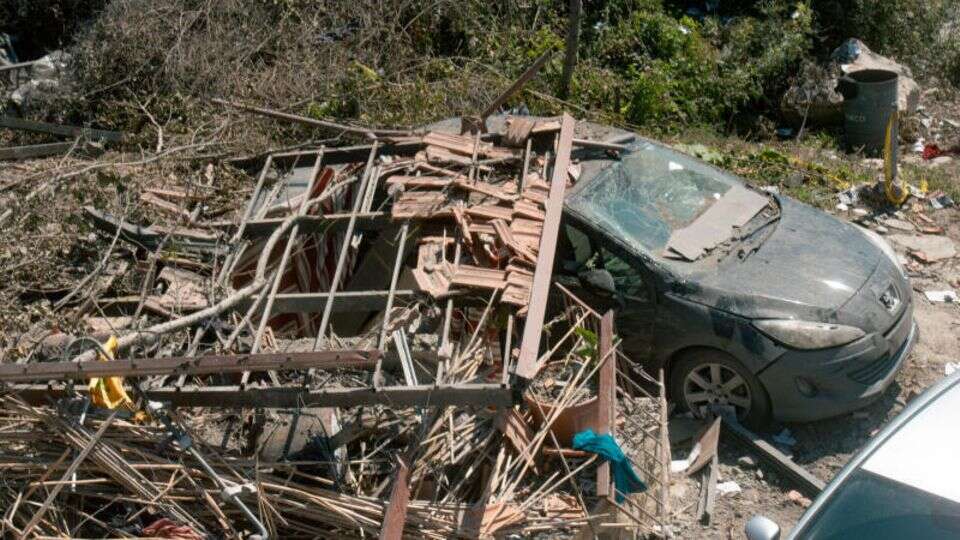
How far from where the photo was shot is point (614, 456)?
5477 mm

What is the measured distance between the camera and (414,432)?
5609mm

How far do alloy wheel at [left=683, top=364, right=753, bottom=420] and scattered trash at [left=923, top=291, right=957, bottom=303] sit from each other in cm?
264

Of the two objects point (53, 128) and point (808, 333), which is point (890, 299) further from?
point (53, 128)

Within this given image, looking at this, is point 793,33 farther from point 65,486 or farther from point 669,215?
point 65,486

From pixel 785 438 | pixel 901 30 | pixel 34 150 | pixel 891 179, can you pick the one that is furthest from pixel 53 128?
pixel 901 30

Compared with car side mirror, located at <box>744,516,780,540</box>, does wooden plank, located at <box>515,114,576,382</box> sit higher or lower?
higher

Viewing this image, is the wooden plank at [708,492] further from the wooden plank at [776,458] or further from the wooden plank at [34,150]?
the wooden plank at [34,150]

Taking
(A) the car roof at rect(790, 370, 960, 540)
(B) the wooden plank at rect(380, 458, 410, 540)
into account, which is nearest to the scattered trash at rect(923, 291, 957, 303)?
(A) the car roof at rect(790, 370, 960, 540)

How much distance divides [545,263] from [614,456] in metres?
1.23

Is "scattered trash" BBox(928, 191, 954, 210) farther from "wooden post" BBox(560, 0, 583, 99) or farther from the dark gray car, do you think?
"wooden post" BBox(560, 0, 583, 99)

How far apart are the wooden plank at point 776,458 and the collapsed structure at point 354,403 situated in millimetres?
712

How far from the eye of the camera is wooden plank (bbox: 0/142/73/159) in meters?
11.0

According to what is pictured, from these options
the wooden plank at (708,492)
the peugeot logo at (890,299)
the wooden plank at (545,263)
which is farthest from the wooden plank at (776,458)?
the wooden plank at (545,263)

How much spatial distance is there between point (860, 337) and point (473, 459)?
281 cm
